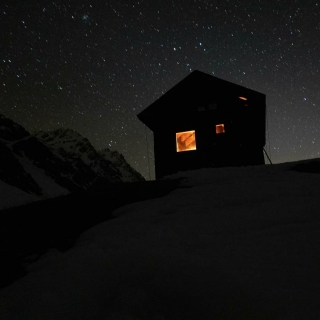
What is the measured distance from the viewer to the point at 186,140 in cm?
1622

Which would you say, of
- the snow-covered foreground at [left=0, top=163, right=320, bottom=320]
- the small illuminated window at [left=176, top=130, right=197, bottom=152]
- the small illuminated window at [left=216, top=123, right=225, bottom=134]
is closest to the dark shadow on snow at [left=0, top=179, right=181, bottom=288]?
the snow-covered foreground at [left=0, top=163, right=320, bottom=320]

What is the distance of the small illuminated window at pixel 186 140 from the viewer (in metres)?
15.8

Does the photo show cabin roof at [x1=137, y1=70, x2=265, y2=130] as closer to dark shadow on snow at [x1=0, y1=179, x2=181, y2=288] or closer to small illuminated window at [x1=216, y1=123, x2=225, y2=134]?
small illuminated window at [x1=216, y1=123, x2=225, y2=134]

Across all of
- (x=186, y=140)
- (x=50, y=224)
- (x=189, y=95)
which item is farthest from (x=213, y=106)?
(x=50, y=224)

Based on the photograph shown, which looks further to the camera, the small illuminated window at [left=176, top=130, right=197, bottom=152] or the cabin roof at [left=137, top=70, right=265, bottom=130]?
the small illuminated window at [left=176, top=130, right=197, bottom=152]

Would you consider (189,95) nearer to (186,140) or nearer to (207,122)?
(207,122)

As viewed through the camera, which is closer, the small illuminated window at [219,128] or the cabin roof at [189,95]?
the small illuminated window at [219,128]

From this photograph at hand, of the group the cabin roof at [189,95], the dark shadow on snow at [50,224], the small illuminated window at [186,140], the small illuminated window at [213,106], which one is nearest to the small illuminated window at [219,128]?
the small illuminated window at [213,106]

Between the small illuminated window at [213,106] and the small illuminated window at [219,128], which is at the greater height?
the small illuminated window at [213,106]

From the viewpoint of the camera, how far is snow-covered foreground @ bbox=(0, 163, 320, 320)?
1.92 meters

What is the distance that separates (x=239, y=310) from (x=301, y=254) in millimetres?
1003

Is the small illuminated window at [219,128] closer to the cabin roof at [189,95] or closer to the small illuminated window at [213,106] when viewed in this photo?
the small illuminated window at [213,106]

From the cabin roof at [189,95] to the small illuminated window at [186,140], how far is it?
4.78 feet

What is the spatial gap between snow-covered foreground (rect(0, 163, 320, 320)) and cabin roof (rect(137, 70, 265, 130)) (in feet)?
41.2
